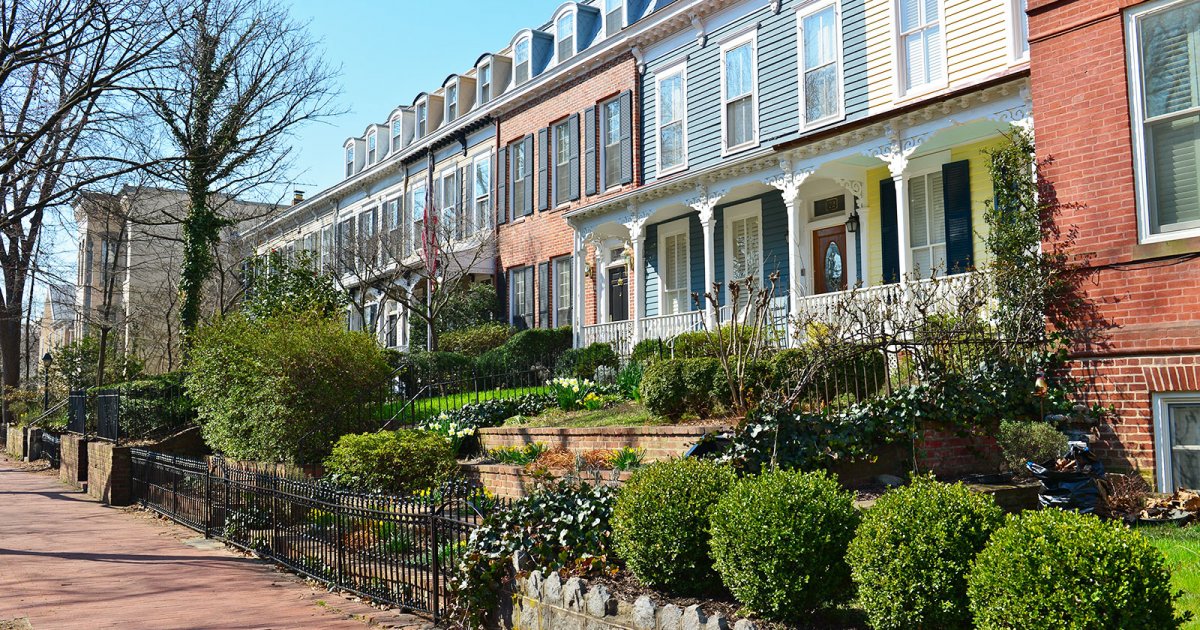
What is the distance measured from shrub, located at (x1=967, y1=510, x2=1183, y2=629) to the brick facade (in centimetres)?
1784

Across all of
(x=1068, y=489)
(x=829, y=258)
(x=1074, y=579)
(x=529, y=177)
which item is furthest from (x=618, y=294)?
(x=1074, y=579)

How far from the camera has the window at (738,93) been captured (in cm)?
1869

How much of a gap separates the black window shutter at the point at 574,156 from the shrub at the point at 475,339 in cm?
409

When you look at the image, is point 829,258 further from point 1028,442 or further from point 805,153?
point 1028,442

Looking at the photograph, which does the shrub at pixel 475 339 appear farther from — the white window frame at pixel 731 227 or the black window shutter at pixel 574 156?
the white window frame at pixel 731 227

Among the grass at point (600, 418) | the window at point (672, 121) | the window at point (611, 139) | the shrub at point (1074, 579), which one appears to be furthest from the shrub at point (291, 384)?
the shrub at point (1074, 579)

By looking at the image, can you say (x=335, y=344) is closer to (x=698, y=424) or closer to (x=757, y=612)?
(x=698, y=424)

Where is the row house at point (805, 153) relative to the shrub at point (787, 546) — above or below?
above

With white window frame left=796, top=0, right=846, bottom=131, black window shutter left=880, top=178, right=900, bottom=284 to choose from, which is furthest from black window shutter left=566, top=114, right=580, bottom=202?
black window shutter left=880, top=178, right=900, bottom=284

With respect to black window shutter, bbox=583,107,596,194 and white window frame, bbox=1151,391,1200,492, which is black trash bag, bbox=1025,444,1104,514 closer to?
white window frame, bbox=1151,391,1200,492

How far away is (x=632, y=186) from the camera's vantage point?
70.7 ft

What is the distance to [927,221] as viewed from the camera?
1545cm

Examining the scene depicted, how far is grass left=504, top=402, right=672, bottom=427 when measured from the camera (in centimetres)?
1237

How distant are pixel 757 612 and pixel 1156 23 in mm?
7285
